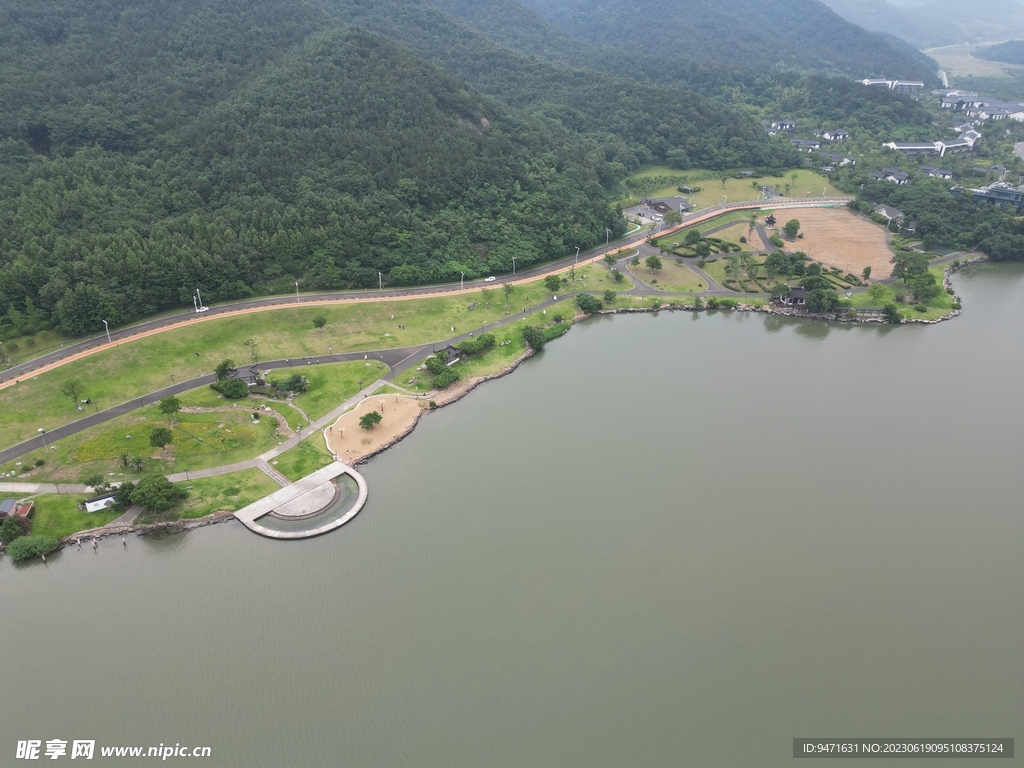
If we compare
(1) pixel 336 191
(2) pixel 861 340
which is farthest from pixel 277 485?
(2) pixel 861 340

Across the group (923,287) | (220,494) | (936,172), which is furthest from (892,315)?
(220,494)

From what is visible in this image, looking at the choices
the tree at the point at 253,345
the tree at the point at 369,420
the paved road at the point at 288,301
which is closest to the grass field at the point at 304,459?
the tree at the point at 369,420

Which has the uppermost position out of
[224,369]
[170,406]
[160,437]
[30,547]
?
[224,369]

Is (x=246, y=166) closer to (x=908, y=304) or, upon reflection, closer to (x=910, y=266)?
(x=908, y=304)

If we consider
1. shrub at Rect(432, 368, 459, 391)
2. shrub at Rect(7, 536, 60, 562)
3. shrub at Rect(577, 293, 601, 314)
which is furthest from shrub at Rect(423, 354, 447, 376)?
shrub at Rect(7, 536, 60, 562)

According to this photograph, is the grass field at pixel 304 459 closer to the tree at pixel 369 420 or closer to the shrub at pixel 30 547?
the tree at pixel 369 420

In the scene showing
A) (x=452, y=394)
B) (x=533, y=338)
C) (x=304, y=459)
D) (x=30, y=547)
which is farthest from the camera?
(x=533, y=338)
